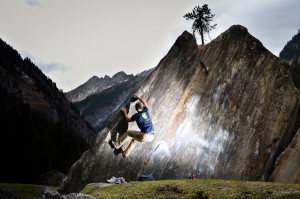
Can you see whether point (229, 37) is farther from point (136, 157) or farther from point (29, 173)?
point (29, 173)

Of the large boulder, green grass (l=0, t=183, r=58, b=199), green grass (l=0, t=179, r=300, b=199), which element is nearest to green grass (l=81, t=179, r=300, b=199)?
green grass (l=0, t=179, r=300, b=199)

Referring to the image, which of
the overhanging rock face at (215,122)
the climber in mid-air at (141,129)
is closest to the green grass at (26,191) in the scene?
the overhanging rock face at (215,122)

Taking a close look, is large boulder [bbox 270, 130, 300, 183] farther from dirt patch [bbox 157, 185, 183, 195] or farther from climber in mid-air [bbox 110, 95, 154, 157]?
dirt patch [bbox 157, 185, 183, 195]

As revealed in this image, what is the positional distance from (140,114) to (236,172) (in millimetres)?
8837

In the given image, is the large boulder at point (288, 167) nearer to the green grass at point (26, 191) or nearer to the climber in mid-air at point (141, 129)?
the climber in mid-air at point (141, 129)

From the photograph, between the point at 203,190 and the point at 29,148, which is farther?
the point at 29,148

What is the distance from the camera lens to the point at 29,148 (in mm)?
98750

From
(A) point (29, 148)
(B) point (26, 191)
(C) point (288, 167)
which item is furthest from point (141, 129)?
(A) point (29, 148)

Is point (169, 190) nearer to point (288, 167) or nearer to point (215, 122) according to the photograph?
point (215, 122)

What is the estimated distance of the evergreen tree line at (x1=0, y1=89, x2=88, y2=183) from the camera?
9281cm

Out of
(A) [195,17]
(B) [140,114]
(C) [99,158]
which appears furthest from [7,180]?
(B) [140,114]

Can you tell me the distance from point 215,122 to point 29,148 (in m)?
80.0

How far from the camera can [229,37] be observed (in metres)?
34.0

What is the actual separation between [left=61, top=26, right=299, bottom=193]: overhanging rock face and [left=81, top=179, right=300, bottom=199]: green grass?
787 cm
